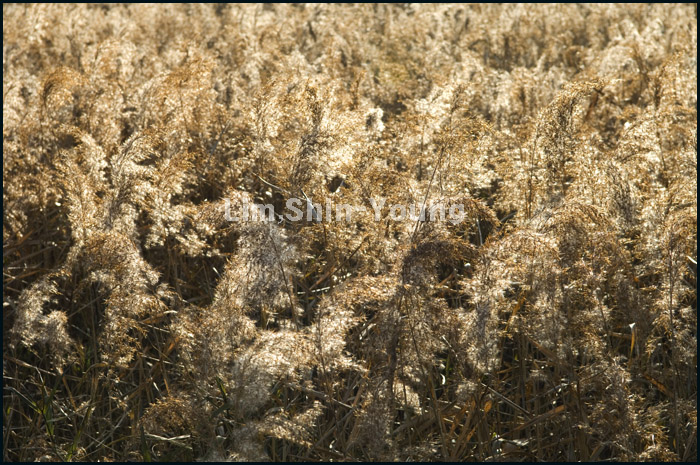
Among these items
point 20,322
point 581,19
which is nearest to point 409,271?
point 20,322

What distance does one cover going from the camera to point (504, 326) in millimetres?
2650

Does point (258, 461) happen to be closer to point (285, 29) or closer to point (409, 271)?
point (409, 271)

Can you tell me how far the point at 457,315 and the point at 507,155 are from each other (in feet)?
2.59

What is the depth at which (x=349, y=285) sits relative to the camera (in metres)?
2.13

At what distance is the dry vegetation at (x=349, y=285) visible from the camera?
206cm

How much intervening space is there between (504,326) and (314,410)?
0.86 metres

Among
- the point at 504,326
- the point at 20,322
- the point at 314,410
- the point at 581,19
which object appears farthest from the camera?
the point at 581,19

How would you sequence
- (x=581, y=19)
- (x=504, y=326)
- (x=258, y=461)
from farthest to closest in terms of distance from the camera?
(x=581, y=19)
(x=504, y=326)
(x=258, y=461)

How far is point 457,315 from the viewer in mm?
2152

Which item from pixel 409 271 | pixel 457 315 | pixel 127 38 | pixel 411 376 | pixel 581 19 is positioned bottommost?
pixel 411 376

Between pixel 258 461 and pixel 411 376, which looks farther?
pixel 411 376

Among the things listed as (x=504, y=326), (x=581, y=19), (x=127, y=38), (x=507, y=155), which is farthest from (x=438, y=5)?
(x=504, y=326)

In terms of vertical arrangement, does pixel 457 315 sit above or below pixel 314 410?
above

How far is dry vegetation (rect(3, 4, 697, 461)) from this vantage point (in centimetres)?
206
